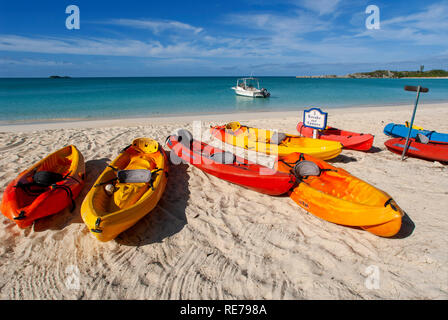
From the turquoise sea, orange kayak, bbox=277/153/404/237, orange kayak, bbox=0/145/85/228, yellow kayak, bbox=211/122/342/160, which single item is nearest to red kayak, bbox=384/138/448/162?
yellow kayak, bbox=211/122/342/160

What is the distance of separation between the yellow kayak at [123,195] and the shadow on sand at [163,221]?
304 mm

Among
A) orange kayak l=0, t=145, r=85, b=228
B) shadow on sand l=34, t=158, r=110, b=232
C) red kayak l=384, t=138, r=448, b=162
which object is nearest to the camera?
orange kayak l=0, t=145, r=85, b=228

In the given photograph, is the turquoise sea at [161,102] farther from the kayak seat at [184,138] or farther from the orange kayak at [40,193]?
the orange kayak at [40,193]

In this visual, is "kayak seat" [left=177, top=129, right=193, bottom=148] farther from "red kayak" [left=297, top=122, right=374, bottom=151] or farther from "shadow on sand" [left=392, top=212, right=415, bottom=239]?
"shadow on sand" [left=392, top=212, right=415, bottom=239]

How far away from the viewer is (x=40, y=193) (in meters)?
4.30

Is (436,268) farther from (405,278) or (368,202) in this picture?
(368,202)

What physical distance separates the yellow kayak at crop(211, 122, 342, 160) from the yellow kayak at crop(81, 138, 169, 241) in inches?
111

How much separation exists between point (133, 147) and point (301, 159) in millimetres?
4275

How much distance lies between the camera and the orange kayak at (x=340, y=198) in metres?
3.33

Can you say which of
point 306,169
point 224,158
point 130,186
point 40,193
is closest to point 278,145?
point 306,169

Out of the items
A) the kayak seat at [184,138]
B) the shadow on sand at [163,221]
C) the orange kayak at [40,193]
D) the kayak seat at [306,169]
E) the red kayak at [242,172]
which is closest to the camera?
the orange kayak at [40,193]

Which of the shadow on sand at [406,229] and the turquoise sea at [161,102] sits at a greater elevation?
the turquoise sea at [161,102]

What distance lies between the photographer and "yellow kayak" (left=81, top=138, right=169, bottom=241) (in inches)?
125

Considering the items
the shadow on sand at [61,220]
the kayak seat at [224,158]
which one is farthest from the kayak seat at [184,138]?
the shadow on sand at [61,220]
